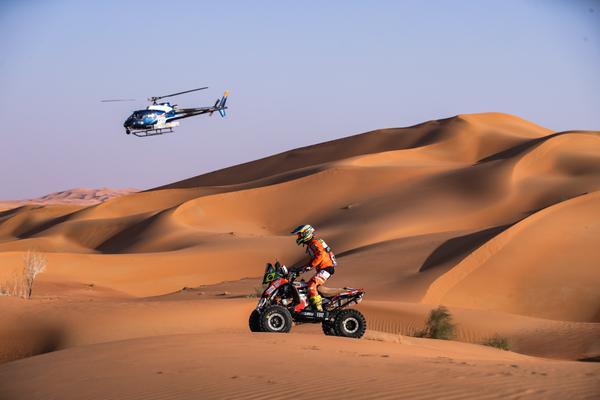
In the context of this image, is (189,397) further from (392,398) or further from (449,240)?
(449,240)

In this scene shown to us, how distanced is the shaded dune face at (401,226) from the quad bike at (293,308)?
13.6 m

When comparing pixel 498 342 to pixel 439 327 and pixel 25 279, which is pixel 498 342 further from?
pixel 25 279

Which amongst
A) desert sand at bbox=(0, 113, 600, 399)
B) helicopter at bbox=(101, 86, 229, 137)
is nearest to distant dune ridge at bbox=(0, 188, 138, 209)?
desert sand at bbox=(0, 113, 600, 399)

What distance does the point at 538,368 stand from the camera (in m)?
11.2

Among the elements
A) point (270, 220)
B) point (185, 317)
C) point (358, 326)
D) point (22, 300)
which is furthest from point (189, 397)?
point (270, 220)

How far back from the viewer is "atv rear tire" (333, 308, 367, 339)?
47.2ft

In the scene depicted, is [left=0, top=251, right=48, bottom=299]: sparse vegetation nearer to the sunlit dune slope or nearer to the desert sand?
the desert sand

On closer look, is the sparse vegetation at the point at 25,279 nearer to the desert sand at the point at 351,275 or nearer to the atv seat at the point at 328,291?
the desert sand at the point at 351,275


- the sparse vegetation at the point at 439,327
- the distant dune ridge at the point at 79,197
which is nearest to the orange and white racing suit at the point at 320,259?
the sparse vegetation at the point at 439,327

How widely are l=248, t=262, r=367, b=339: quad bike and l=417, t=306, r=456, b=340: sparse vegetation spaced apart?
6.92 meters

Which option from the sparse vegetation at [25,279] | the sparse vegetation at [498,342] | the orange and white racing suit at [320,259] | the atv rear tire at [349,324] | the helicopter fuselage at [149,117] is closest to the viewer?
Answer: the orange and white racing suit at [320,259]

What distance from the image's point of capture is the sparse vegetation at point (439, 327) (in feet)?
69.0

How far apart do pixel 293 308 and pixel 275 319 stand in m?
0.32

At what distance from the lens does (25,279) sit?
3272cm
